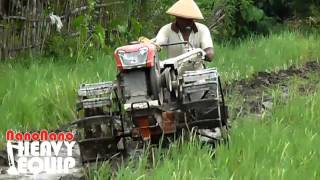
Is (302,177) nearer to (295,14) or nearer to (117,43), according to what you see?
(117,43)

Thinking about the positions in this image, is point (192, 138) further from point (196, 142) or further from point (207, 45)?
point (207, 45)

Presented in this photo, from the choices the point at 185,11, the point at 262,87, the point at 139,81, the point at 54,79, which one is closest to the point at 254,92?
the point at 262,87

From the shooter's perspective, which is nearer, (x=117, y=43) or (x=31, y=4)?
(x=31, y=4)

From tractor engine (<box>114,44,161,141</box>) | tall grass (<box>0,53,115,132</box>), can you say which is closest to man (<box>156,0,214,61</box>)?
tall grass (<box>0,53,115,132</box>)

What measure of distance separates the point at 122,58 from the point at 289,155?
4.51ft

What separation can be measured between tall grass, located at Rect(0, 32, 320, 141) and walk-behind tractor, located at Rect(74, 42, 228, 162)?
1.34m

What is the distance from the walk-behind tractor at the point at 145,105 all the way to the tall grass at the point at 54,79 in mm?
1344

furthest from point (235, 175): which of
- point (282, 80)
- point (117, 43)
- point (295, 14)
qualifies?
point (295, 14)

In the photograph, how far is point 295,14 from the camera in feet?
64.3

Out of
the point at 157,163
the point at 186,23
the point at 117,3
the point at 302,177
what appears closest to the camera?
the point at 302,177

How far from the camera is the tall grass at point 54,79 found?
670cm

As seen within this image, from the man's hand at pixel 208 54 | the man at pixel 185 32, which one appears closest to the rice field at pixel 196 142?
the man's hand at pixel 208 54

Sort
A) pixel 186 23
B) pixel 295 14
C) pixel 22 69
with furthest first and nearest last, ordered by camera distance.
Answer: pixel 295 14 → pixel 22 69 → pixel 186 23

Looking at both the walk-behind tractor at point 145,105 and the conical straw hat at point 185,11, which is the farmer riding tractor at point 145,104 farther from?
the conical straw hat at point 185,11
